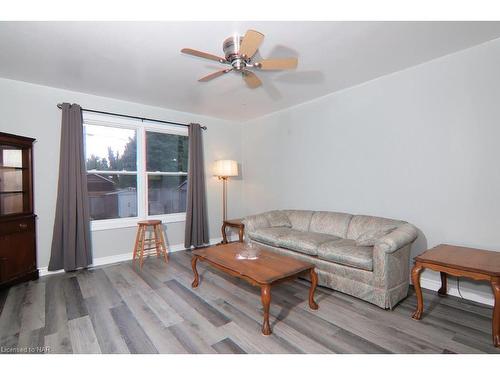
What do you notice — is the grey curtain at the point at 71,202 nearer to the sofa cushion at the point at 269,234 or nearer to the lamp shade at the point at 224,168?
the lamp shade at the point at 224,168

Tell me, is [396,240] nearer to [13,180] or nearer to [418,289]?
[418,289]

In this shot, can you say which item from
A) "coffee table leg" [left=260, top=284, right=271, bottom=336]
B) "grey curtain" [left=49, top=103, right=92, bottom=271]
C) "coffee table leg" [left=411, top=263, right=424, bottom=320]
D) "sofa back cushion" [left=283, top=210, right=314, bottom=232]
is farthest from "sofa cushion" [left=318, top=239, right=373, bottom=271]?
"grey curtain" [left=49, top=103, right=92, bottom=271]

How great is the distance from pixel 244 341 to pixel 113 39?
2.74m

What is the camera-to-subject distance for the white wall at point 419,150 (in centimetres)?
→ 246

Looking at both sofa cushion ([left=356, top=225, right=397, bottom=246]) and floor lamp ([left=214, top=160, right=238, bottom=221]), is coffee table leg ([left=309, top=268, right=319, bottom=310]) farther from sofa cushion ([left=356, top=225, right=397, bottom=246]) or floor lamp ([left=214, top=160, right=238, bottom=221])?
floor lamp ([left=214, top=160, right=238, bottom=221])

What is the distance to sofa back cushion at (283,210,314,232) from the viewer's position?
378 cm

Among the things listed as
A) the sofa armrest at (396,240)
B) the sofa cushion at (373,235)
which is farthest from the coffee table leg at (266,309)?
the sofa cushion at (373,235)

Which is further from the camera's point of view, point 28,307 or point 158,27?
point 28,307

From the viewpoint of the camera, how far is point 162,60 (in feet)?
8.64

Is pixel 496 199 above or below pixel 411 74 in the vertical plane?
below

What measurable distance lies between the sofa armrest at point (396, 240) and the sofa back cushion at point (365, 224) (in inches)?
8.6
